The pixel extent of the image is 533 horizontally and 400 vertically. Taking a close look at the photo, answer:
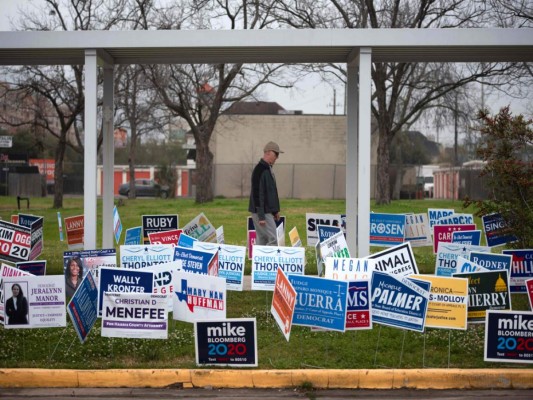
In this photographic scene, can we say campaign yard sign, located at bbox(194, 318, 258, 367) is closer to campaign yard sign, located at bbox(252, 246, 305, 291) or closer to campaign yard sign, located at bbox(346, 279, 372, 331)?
campaign yard sign, located at bbox(346, 279, 372, 331)

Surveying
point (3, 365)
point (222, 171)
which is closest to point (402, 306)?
point (3, 365)

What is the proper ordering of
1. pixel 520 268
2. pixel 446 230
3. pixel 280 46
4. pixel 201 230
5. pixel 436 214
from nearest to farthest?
pixel 520 268 → pixel 280 46 → pixel 446 230 → pixel 201 230 → pixel 436 214

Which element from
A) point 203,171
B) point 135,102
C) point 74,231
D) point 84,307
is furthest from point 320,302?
point 135,102

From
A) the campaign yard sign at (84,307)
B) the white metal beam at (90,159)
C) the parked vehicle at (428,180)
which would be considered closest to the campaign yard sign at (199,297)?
the campaign yard sign at (84,307)

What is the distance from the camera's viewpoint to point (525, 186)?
12453 mm

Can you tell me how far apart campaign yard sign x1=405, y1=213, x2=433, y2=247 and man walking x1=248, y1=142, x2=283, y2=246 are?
262cm

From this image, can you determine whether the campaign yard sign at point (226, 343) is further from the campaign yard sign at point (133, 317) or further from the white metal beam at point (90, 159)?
the white metal beam at point (90, 159)

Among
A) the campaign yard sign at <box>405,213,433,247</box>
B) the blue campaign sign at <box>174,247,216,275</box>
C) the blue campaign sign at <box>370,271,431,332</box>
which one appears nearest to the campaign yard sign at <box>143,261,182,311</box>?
the blue campaign sign at <box>174,247,216,275</box>

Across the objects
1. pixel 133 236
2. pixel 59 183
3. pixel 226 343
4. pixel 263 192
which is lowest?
pixel 226 343

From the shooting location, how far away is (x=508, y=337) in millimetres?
8555

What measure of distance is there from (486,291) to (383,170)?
1143 inches

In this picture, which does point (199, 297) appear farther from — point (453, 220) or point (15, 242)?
point (453, 220)

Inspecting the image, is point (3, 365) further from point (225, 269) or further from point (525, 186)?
point (525, 186)

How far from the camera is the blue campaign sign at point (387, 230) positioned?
560 inches
